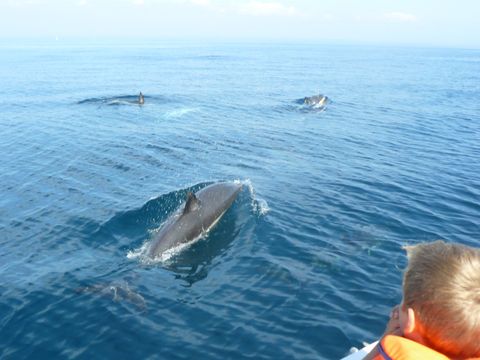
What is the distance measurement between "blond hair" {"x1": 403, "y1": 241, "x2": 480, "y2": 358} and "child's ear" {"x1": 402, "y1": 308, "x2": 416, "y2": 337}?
5 centimetres

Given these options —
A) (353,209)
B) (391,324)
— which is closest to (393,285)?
(353,209)

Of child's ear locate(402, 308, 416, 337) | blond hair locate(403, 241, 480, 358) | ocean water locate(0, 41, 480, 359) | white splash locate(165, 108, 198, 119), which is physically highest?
blond hair locate(403, 241, 480, 358)

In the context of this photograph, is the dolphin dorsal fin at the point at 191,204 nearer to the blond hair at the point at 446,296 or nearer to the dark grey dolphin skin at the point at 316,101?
the blond hair at the point at 446,296

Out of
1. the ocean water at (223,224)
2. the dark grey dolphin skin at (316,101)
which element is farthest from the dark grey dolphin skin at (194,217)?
the dark grey dolphin skin at (316,101)

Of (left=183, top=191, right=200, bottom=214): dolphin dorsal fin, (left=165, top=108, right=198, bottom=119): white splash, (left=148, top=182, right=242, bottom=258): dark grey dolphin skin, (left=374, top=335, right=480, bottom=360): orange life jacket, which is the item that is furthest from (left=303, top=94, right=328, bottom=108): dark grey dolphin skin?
(left=374, top=335, right=480, bottom=360): orange life jacket

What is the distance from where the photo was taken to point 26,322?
13414mm

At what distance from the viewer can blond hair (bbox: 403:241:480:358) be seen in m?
3.99

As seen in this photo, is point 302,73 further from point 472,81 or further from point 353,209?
point 353,209

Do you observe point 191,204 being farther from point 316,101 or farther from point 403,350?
point 316,101

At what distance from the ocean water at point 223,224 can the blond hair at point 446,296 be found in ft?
27.3

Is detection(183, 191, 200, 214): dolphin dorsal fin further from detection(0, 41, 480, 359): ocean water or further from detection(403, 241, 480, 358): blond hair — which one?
detection(403, 241, 480, 358): blond hair

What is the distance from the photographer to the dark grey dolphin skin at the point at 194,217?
17441 mm

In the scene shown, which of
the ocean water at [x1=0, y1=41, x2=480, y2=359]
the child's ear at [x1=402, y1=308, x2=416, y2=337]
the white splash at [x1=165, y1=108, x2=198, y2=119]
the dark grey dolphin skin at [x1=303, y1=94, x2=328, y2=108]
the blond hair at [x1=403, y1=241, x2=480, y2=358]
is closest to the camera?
the blond hair at [x1=403, y1=241, x2=480, y2=358]

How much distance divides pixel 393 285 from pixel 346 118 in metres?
31.6
